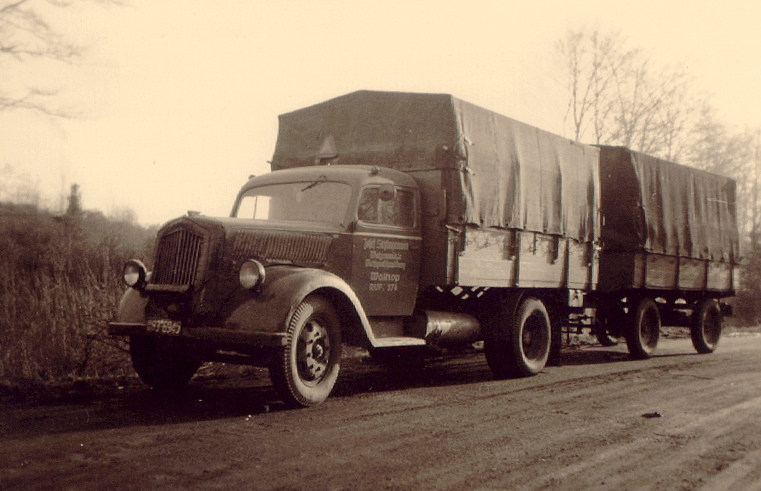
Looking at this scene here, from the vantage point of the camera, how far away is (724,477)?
4246 millimetres

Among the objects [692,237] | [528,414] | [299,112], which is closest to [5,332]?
[299,112]

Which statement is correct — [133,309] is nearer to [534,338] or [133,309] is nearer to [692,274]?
[534,338]

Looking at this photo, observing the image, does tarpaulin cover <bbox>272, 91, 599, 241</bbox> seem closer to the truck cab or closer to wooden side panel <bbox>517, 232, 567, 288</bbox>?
wooden side panel <bbox>517, 232, 567, 288</bbox>

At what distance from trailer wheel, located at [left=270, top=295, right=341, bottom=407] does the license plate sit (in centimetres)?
93

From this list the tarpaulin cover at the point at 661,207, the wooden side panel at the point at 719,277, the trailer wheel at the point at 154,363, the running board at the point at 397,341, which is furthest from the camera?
the wooden side panel at the point at 719,277

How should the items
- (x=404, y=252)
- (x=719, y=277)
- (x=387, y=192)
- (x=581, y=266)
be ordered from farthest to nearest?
(x=719, y=277) → (x=581, y=266) → (x=404, y=252) → (x=387, y=192)

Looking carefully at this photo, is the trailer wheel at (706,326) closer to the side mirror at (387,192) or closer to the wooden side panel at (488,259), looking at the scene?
the wooden side panel at (488,259)

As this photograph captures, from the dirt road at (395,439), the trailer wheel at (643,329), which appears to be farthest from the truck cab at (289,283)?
the trailer wheel at (643,329)

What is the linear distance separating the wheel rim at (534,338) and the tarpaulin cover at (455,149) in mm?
1280

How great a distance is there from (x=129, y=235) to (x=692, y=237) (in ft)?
45.6

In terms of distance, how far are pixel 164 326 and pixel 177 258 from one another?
67 centimetres

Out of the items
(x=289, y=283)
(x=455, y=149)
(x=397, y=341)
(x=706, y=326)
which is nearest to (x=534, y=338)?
(x=397, y=341)

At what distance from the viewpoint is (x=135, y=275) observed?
21.9 feet

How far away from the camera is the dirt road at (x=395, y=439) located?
13.1ft
